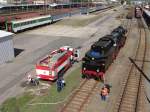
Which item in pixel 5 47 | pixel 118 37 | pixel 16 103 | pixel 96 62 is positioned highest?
pixel 118 37

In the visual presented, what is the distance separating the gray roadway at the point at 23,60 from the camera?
2225 cm

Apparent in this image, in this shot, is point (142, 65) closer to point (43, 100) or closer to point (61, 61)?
point (61, 61)

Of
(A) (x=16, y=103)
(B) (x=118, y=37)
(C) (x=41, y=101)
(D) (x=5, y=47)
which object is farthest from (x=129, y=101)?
(D) (x=5, y=47)

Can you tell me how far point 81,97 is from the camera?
19516 mm

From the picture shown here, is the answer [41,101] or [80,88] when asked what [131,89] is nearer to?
[80,88]

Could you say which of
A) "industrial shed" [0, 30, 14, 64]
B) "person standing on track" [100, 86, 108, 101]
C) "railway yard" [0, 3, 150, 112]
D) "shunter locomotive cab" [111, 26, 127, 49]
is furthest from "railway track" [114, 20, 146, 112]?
"industrial shed" [0, 30, 14, 64]

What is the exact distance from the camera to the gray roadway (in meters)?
22.2

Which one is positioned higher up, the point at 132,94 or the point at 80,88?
the point at 80,88

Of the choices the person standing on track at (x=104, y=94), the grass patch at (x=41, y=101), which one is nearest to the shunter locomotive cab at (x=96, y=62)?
the grass patch at (x=41, y=101)

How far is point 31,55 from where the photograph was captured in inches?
1314

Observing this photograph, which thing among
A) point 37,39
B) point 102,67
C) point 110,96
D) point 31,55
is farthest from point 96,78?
point 37,39

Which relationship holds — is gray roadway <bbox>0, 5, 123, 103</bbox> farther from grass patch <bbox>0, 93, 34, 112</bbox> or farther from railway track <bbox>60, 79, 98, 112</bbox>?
railway track <bbox>60, 79, 98, 112</bbox>

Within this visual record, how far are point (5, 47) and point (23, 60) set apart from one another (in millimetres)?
2895

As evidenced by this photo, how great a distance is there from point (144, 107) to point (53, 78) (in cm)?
895
